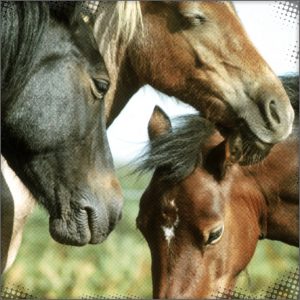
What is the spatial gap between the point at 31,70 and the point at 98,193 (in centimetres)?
39

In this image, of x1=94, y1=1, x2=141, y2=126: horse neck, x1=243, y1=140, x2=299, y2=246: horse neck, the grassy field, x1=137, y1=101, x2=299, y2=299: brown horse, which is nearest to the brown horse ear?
x1=137, y1=101, x2=299, y2=299: brown horse

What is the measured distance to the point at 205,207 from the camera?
2832 millimetres

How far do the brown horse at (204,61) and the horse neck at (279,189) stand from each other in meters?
0.15

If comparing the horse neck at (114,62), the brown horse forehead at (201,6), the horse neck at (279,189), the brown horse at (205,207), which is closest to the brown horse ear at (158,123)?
the brown horse at (205,207)

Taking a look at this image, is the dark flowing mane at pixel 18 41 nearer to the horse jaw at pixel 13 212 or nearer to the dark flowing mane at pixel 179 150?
the horse jaw at pixel 13 212

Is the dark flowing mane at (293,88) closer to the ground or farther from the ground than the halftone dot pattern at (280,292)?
farther from the ground

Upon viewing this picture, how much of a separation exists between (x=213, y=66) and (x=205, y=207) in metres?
0.46

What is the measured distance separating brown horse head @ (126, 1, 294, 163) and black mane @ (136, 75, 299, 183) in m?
0.12

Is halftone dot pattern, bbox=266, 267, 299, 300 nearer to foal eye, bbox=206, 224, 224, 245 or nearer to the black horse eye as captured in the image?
foal eye, bbox=206, 224, 224, 245

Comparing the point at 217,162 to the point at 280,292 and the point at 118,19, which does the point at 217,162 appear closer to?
the point at 280,292

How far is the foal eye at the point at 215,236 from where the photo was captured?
2803mm

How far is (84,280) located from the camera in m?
4.08

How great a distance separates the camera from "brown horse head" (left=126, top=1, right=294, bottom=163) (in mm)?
2719

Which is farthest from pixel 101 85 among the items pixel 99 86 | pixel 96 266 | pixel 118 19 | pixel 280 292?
pixel 96 266
